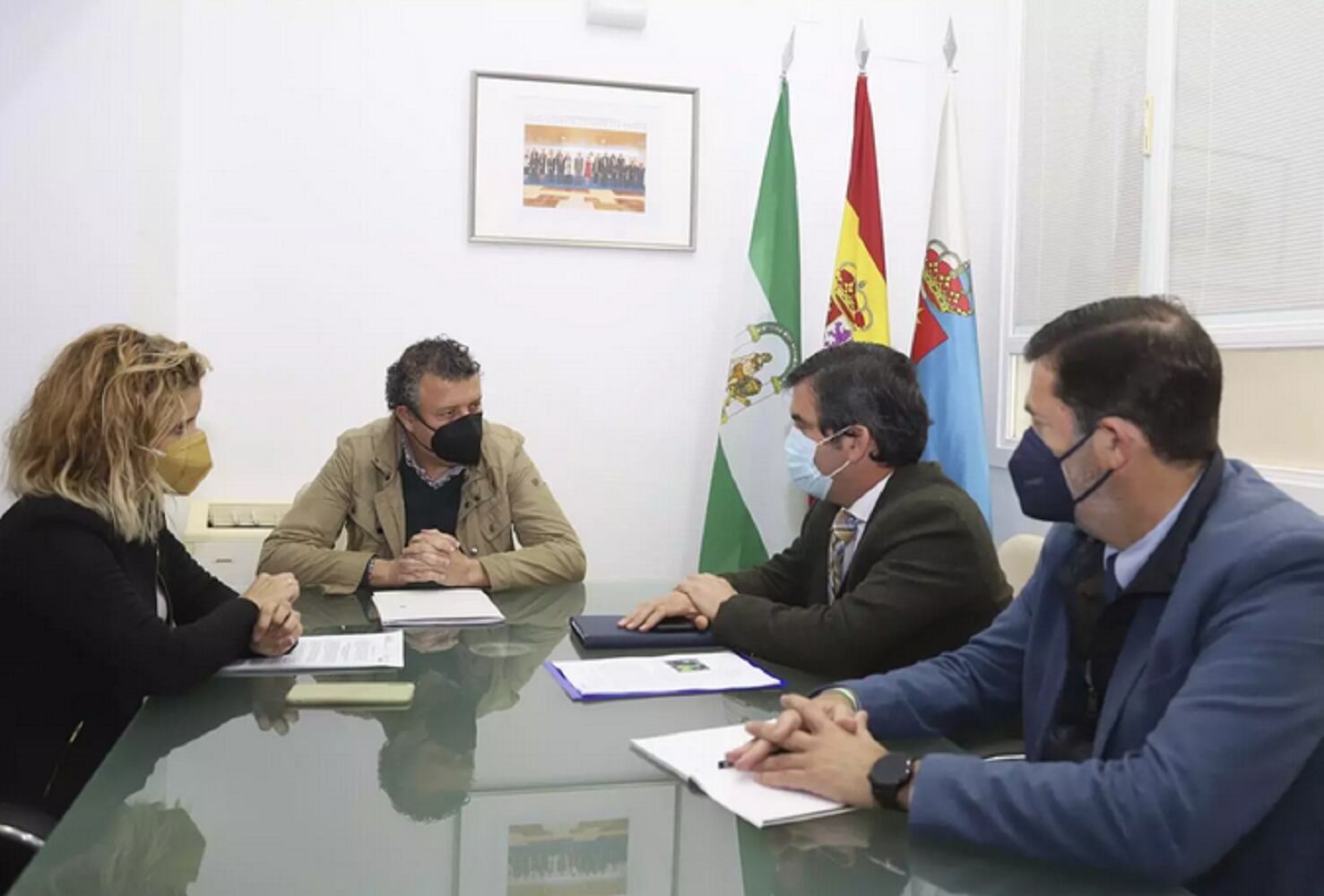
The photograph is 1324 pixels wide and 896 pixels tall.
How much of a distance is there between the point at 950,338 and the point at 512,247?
1.49 meters

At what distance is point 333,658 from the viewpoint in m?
1.93

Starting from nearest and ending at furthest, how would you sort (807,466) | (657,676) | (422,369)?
(657,676) < (807,466) < (422,369)

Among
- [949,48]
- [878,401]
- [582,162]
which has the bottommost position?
[878,401]

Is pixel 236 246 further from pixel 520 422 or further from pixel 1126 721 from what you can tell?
pixel 1126 721

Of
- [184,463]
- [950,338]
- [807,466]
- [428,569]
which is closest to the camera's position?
[184,463]

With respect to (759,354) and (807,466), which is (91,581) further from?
(759,354)

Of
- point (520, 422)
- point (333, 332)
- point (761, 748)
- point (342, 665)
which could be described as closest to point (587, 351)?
point (520, 422)

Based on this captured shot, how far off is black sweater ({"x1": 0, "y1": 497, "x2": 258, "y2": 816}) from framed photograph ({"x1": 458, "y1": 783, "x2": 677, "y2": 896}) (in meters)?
0.67

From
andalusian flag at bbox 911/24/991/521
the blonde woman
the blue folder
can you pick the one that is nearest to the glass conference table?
the blonde woman

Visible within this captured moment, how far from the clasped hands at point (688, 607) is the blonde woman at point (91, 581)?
0.64m

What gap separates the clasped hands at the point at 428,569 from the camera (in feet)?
8.73

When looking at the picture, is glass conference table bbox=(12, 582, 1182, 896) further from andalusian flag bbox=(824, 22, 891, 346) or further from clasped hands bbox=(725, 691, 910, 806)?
andalusian flag bbox=(824, 22, 891, 346)

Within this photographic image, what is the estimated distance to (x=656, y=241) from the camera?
393 centimetres

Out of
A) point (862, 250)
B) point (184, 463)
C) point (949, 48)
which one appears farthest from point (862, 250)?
point (184, 463)
